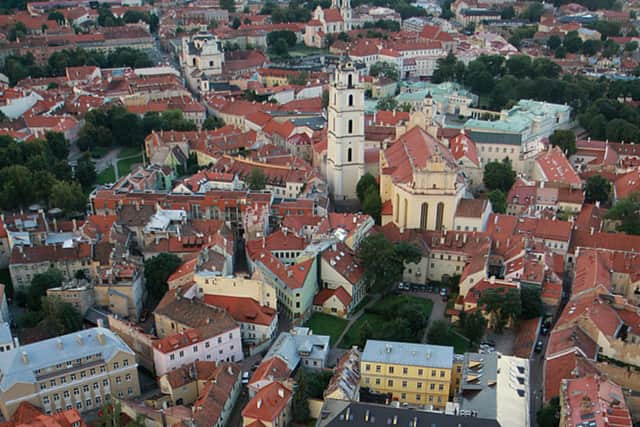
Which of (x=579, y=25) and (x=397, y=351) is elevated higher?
(x=579, y=25)

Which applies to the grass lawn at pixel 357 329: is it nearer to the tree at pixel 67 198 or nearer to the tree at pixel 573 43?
the tree at pixel 67 198

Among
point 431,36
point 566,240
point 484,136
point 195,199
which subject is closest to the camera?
point 566,240

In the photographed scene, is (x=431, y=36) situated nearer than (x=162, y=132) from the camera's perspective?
No

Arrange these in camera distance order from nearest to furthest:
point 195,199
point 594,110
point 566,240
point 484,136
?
point 566,240 < point 195,199 < point 484,136 < point 594,110

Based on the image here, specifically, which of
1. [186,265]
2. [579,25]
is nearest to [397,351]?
[186,265]

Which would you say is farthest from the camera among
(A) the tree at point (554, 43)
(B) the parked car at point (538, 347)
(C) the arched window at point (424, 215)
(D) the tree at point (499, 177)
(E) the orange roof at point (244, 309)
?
(A) the tree at point (554, 43)

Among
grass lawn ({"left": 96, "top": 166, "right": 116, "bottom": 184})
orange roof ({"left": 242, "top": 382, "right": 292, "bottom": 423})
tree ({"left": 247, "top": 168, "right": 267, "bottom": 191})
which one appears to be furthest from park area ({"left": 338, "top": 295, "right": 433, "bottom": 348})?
grass lawn ({"left": 96, "top": 166, "right": 116, "bottom": 184})

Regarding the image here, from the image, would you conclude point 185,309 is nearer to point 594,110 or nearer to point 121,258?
point 121,258

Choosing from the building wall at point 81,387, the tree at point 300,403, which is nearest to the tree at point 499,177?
the tree at point 300,403
